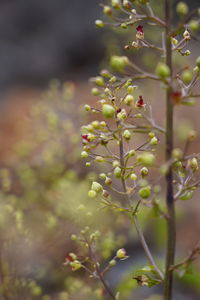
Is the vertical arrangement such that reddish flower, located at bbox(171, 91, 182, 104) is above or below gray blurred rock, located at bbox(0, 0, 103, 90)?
below

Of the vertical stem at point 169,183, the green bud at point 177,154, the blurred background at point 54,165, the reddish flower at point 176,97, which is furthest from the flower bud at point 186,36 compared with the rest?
the blurred background at point 54,165

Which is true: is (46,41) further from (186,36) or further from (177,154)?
(177,154)

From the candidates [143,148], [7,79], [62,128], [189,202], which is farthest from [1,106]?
[143,148]

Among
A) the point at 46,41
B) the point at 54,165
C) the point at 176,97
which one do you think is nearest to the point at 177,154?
the point at 176,97

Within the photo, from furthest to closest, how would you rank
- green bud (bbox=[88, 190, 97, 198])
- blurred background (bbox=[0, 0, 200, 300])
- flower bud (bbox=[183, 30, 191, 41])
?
blurred background (bbox=[0, 0, 200, 300])
green bud (bbox=[88, 190, 97, 198])
flower bud (bbox=[183, 30, 191, 41])

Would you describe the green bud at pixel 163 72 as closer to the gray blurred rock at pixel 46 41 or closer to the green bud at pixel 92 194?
the green bud at pixel 92 194

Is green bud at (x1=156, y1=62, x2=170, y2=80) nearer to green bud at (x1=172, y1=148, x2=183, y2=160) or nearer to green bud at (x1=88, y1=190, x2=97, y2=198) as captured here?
green bud at (x1=172, y1=148, x2=183, y2=160)

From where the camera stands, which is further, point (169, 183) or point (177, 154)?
point (169, 183)

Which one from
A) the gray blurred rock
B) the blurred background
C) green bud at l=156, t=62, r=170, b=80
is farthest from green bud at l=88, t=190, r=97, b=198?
the gray blurred rock
